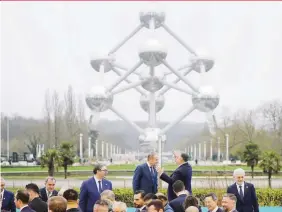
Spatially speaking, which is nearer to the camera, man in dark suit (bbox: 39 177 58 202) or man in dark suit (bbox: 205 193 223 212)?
man in dark suit (bbox: 205 193 223 212)

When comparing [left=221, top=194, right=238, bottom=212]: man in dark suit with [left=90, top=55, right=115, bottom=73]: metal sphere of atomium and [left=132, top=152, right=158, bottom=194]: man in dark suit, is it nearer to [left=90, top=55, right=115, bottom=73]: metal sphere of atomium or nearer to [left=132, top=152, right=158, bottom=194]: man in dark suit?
[left=132, top=152, right=158, bottom=194]: man in dark suit

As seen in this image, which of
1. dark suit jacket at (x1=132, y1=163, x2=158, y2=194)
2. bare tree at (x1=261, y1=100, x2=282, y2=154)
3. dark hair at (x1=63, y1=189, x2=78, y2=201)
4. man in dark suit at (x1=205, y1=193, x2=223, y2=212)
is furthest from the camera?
A: bare tree at (x1=261, y1=100, x2=282, y2=154)

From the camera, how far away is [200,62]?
142 ft

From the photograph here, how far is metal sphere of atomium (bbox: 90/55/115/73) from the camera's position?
4284cm

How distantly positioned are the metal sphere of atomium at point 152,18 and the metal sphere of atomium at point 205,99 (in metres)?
6.22

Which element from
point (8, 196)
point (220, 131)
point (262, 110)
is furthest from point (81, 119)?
point (8, 196)

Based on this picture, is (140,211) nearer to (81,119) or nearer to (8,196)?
(8,196)

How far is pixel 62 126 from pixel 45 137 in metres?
2.12

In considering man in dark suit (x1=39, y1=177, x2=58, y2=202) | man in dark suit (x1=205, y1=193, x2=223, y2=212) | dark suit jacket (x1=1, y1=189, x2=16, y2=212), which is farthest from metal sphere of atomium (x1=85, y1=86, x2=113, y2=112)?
man in dark suit (x1=205, y1=193, x2=223, y2=212)

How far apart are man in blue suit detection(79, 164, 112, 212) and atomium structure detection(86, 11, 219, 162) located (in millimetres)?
31215

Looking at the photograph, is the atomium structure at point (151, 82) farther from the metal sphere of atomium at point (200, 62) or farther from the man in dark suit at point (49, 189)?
the man in dark suit at point (49, 189)

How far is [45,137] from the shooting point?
2228 inches

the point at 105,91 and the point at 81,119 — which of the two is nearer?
the point at 105,91

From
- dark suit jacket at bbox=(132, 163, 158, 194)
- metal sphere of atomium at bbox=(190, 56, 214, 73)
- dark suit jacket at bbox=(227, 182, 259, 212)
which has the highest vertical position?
metal sphere of atomium at bbox=(190, 56, 214, 73)
